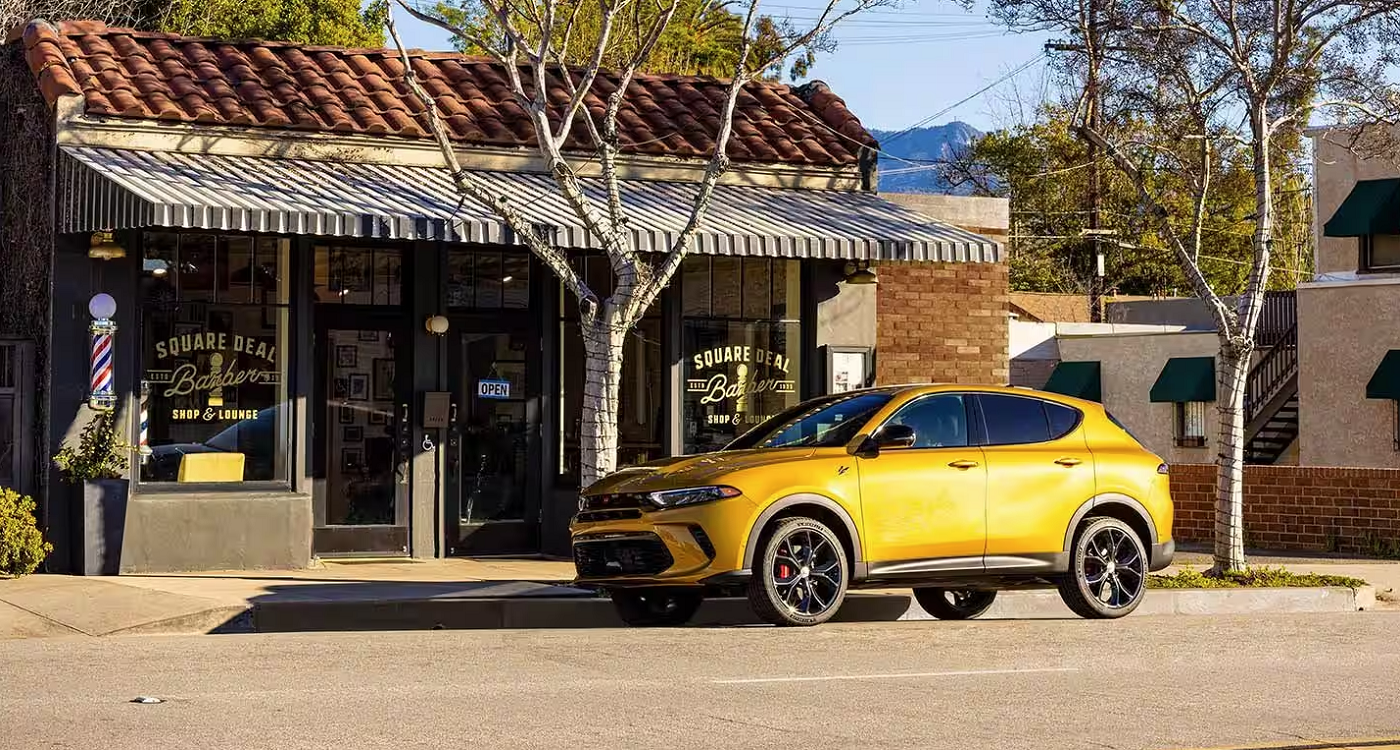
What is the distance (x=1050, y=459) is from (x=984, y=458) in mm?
591

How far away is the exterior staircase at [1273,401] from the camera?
35.4 m

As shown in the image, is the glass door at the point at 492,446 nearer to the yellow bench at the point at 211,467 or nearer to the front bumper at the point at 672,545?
the yellow bench at the point at 211,467

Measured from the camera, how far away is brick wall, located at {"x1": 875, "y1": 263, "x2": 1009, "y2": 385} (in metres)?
20.4

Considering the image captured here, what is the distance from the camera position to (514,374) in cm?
1855

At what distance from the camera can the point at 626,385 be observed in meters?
18.9

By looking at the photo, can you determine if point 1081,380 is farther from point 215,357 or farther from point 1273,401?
point 215,357

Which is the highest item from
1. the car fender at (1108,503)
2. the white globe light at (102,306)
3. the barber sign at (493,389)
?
the white globe light at (102,306)

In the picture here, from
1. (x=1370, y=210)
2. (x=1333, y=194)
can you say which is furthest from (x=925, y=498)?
(x=1333, y=194)

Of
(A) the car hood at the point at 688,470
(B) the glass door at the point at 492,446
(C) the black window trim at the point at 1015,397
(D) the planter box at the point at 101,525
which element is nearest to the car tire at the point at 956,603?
(C) the black window trim at the point at 1015,397

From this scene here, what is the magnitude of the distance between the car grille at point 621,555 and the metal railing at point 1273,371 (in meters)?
25.5

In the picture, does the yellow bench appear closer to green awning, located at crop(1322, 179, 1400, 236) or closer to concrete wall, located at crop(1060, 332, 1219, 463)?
green awning, located at crop(1322, 179, 1400, 236)

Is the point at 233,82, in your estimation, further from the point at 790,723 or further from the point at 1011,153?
the point at 1011,153

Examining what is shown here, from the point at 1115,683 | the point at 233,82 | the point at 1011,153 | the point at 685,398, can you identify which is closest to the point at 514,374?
the point at 685,398

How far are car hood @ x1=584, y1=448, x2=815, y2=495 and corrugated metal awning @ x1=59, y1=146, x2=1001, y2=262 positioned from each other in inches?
148
